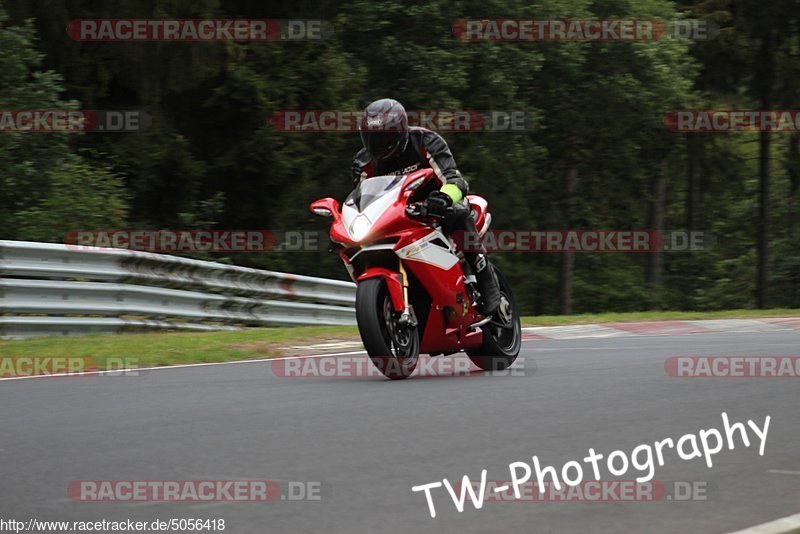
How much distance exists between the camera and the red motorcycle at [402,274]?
9328 millimetres

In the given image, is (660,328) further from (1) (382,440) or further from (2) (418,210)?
(1) (382,440)

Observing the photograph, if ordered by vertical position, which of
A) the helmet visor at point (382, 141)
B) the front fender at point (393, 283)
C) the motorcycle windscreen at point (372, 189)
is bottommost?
the front fender at point (393, 283)

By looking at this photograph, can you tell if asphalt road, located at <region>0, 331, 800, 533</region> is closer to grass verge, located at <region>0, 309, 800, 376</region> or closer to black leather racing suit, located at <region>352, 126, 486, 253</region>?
black leather racing suit, located at <region>352, 126, 486, 253</region>

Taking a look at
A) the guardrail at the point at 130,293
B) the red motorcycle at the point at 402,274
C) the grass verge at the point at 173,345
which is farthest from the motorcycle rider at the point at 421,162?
the guardrail at the point at 130,293

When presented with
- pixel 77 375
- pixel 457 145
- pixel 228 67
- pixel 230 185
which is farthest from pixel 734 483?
pixel 457 145

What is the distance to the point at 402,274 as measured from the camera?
9.49m

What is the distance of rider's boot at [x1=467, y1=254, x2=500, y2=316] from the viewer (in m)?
10.3

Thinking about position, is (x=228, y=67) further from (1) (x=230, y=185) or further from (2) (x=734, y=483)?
(2) (x=734, y=483)

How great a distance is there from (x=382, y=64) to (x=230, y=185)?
19.2 ft

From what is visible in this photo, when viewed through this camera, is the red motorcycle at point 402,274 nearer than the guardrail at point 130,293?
Yes

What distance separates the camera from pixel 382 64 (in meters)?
29.6

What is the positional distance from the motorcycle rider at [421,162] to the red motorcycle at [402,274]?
10 centimetres

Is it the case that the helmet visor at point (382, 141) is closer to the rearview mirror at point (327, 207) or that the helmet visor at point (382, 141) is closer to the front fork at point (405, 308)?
the rearview mirror at point (327, 207)

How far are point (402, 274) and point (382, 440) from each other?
296 centimetres
